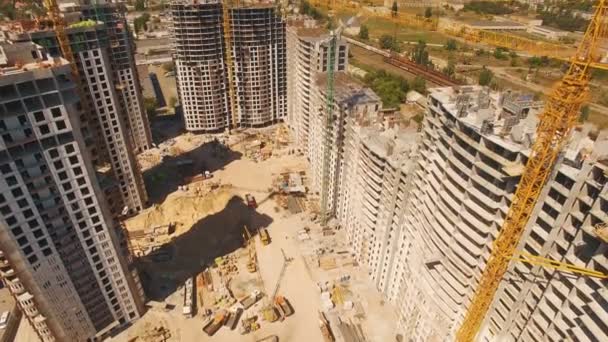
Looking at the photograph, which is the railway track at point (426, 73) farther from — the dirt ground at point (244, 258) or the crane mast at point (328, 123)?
the dirt ground at point (244, 258)

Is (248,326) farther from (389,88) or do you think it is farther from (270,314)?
(389,88)

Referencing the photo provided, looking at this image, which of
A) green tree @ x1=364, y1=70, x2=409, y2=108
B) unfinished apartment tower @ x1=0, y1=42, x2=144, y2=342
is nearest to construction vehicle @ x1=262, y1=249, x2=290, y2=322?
unfinished apartment tower @ x1=0, y1=42, x2=144, y2=342

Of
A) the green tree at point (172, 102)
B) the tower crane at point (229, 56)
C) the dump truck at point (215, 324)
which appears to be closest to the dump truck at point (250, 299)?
the dump truck at point (215, 324)

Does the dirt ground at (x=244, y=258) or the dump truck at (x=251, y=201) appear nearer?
the dirt ground at (x=244, y=258)

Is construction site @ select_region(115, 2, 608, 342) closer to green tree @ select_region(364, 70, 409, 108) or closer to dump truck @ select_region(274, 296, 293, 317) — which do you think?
dump truck @ select_region(274, 296, 293, 317)

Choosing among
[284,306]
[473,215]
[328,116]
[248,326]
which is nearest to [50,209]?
[248,326]

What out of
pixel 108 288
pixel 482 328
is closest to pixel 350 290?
pixel 482 328
